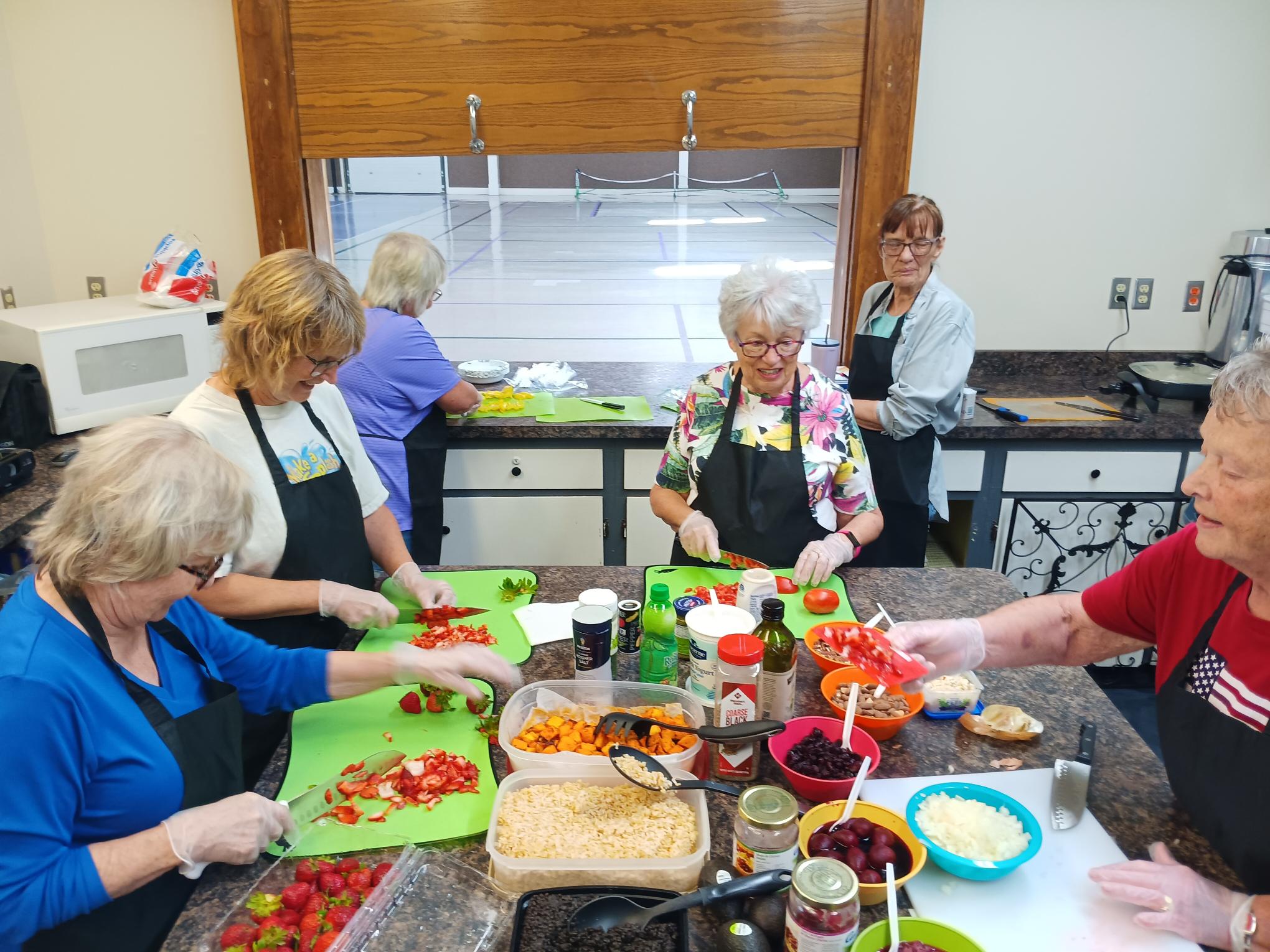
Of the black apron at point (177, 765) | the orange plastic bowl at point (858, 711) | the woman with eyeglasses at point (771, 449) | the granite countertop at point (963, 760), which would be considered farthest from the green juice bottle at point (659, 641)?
the black apron at point (177, 765)

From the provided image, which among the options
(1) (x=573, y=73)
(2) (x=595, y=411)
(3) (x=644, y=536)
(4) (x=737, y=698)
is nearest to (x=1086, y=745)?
(4) (x=737, y=698)

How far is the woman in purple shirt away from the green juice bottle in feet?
5.61

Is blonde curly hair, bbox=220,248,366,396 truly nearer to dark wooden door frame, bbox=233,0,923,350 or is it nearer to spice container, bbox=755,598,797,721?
spice container, bbox=755,598,797,721

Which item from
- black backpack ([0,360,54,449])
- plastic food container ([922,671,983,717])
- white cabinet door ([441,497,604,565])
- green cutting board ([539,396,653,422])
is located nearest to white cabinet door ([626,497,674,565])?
white cabinet door ([441,497,604,565])

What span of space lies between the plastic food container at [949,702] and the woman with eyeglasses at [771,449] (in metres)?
0.72

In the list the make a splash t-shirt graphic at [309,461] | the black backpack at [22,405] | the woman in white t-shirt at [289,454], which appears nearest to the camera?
the woman in white t-shirt at [289,454]

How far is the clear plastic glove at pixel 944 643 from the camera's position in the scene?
179 centimetres

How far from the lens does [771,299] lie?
97.3 inches

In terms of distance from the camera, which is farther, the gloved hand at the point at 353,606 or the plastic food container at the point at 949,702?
the gloved hand at the point at 353,606

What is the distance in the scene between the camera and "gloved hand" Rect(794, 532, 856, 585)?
2311 millimetres

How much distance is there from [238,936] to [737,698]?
0.82 meters

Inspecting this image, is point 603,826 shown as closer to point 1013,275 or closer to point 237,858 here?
point 237,858

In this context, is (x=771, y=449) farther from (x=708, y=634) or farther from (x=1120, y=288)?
(x=1120, y=288)

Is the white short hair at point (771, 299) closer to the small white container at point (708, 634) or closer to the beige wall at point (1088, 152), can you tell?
the small white container at point (708, 634)
